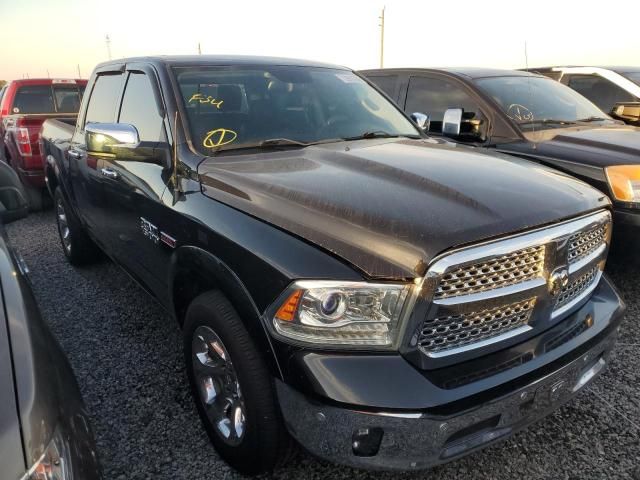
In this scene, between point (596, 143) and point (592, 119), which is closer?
point (596, 143)

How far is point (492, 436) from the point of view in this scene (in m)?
1.83

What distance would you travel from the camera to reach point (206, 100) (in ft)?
9.25

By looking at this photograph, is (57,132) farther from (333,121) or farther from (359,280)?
(359,280)

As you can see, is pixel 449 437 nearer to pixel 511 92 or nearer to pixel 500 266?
pixel 500 266

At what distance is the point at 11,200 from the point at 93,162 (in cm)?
123

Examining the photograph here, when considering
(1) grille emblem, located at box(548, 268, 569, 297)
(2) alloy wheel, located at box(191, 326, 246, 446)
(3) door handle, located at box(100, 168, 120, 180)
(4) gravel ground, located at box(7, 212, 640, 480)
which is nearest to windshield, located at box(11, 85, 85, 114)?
(4) gravel ground, located at box(7, 212, 640, 480)

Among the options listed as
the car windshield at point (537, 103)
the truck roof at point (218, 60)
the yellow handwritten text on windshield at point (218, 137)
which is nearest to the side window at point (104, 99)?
the truck roof at point (218, 60)

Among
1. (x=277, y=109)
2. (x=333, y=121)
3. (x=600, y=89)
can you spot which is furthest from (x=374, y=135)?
(x=600, y=89)

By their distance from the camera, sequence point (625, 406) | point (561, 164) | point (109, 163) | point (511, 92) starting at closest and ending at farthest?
1. point (625, 406)
2. point (109, 163)
3. point (561, 164)
4. point (511, 92)

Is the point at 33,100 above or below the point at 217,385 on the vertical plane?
above

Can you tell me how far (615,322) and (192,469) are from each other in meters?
2.02

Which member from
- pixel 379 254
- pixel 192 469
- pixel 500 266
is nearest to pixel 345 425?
pixel 379 254

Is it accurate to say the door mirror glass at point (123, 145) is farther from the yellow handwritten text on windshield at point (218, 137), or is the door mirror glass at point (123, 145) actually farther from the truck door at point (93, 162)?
the truck door at point (93, 162)

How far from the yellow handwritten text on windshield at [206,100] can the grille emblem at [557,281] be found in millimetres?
1887
